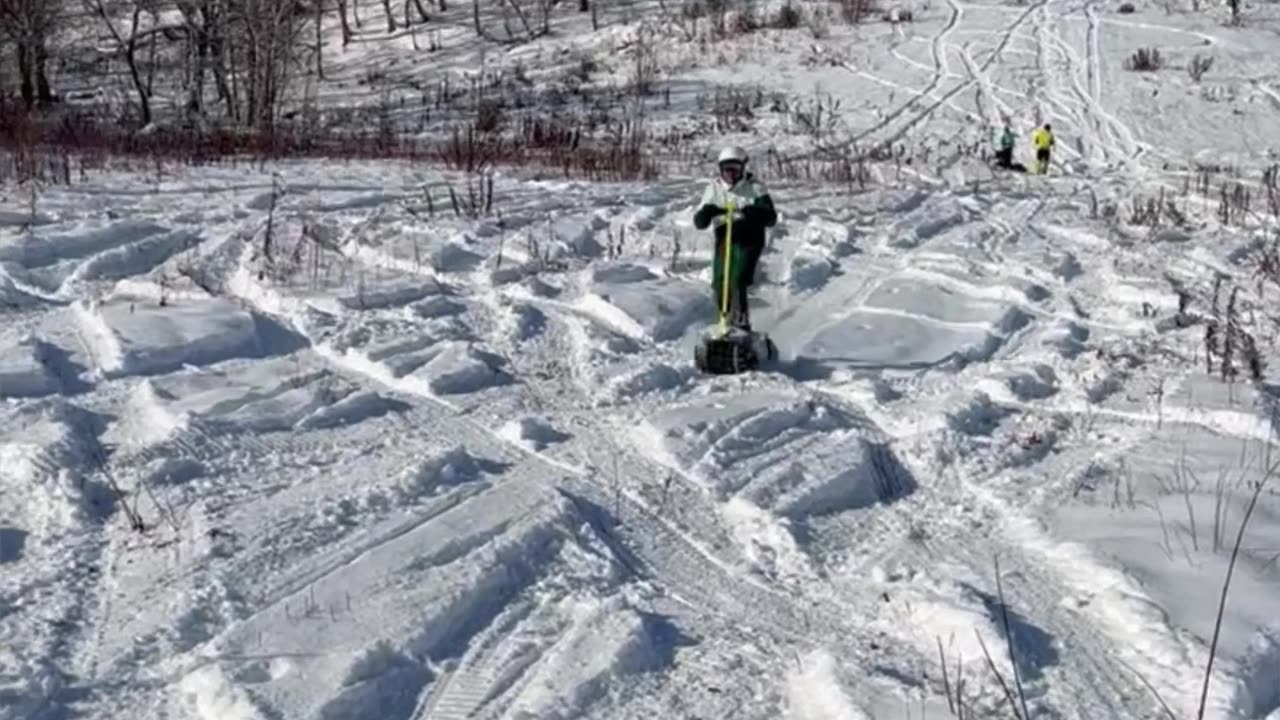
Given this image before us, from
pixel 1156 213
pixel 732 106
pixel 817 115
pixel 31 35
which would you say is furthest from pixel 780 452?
pixel 31 35

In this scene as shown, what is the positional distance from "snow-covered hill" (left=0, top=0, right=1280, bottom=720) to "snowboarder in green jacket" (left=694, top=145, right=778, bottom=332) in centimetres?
47

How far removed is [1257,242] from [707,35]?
2647cm

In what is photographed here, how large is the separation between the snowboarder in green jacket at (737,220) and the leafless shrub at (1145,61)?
24.7 m

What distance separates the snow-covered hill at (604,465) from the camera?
14.4 feet

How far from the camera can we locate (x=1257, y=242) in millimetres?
12023

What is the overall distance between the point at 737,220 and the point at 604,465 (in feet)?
7.80

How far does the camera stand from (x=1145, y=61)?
30.5m

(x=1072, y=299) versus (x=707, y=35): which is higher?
(x=707, y=35)

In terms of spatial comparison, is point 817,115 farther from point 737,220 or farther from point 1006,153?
point 737,220

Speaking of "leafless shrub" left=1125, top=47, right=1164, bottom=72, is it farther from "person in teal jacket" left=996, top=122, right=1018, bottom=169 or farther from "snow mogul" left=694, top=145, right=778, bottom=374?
"snow mogul" left=694, top=145, right=778, bottom=374

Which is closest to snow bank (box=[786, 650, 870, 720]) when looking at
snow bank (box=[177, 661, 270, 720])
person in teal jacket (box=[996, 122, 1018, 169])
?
snow bank (box=[177, 661, 270, 720])

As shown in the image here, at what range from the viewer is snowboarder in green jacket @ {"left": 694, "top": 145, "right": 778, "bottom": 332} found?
323 inches

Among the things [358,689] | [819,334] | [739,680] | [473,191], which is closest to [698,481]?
[739,680]

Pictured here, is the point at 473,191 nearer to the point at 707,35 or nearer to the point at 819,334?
the point at 819,334
